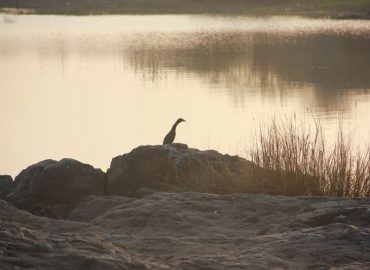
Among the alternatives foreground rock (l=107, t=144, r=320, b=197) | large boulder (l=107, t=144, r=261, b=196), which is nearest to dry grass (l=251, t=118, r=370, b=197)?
foreground rock (l=107, t=144, r=320, b=197)

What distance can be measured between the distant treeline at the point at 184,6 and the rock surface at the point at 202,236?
5627 centimetres

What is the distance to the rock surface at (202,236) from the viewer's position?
4027mm

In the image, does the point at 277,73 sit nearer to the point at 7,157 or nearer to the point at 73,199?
the point at 7,157

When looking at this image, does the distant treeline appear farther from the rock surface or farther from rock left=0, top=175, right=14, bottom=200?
the rock surface

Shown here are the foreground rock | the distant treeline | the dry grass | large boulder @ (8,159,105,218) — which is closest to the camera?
Answer: the dry grass

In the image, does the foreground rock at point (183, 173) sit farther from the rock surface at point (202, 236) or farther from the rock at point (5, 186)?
the rock surface at point (202, 236)

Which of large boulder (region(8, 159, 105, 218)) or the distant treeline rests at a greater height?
large boulder (region(8, 159, 105, 218))

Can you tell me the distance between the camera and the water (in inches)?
610

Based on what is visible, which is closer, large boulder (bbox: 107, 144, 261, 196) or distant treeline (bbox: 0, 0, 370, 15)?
large boulder (bbox: 107, 144, 261, 196)

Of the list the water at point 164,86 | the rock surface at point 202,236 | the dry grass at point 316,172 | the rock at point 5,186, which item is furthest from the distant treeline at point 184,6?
the rock surface at point 202,236

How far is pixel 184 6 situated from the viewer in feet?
222

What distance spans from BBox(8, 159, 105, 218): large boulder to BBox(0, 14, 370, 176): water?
8.34 ft

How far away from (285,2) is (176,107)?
50.6 m

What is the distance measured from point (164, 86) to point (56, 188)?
1457cm
